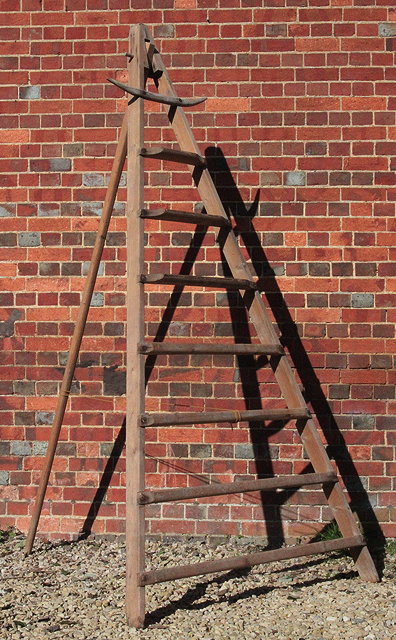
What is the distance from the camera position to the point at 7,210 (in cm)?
520

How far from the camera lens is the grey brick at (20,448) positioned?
16.9ft

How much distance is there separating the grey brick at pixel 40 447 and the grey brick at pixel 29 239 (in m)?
1.19

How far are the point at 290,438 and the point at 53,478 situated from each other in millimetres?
1433

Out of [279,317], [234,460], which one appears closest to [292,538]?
[234,460]

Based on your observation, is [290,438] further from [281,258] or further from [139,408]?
[139,408]

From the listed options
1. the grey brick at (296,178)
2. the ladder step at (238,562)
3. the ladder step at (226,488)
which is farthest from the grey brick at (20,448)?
the grey brick at (296,178)

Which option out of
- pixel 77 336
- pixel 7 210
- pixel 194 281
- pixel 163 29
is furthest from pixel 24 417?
pixel 163 29

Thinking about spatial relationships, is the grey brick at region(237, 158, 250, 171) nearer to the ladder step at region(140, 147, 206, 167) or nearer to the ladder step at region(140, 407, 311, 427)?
the ladder step at region(140, 147, 206, 167)

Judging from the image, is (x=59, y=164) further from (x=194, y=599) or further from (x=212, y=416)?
(x=194, y=599)

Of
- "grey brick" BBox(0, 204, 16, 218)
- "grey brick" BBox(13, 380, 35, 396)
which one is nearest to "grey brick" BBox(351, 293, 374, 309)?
"grey brick" BBox(13, 380, 35, 396)

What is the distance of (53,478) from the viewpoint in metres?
5.14

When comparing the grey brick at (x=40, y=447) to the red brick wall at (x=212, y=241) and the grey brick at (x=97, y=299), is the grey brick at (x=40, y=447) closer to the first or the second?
the red brick wall at (x=212, y=241)

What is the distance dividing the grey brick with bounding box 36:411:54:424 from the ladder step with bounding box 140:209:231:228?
5.14 ft

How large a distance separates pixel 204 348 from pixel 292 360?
1.09 m
